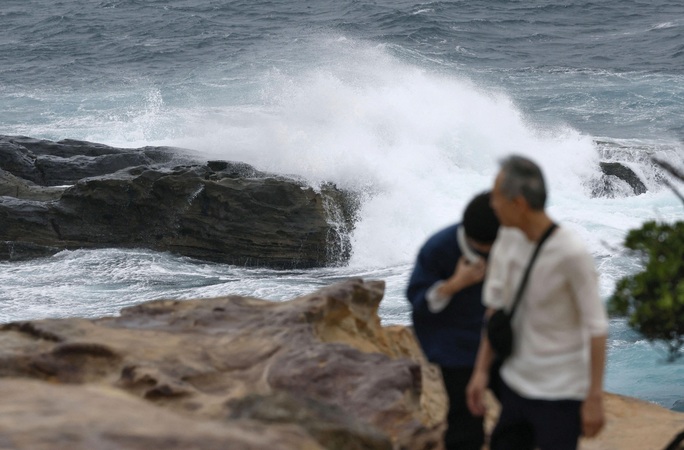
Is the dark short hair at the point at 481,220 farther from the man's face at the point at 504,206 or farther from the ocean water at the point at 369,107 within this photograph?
the ocean water at the point at 369,107

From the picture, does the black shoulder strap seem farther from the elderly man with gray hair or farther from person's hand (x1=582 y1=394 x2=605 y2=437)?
person's hand (x1=582 y1=394 x2=605 y2=437)

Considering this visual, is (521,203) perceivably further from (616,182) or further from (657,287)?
(616,182)

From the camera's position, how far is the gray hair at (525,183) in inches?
114

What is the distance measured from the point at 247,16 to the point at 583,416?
36.1 metres

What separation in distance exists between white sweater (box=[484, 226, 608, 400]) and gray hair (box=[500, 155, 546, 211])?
0.12 m

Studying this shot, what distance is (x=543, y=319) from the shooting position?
299 cm

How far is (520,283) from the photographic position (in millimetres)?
3008

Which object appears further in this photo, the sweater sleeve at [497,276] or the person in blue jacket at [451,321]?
the person in blue jacket at [451,321]

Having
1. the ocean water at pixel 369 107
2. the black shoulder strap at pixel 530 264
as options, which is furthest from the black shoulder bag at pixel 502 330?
the ocean water at pixel 369 107

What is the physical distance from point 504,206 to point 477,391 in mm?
641

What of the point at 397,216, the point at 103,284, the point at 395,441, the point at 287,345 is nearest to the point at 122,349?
the point at 287,345

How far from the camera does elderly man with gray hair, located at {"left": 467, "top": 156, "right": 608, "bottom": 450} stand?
9.47 feet

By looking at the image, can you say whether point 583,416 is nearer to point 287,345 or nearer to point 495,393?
point 495,393

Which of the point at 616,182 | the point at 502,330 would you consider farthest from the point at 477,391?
the point at 616,182
